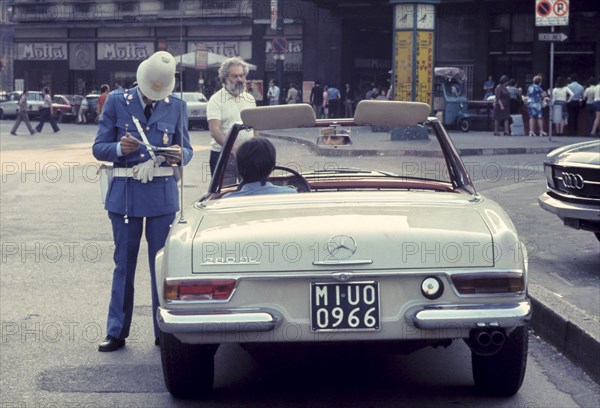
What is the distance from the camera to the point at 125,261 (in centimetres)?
644

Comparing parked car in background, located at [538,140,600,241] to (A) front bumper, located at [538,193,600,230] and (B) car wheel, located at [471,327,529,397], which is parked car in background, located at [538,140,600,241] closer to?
(A) front bumper, located at [538,193,600,230]

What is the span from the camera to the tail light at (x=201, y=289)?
4.65 m

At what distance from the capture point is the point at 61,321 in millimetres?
7238

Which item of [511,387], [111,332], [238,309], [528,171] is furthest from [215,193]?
[528,171]

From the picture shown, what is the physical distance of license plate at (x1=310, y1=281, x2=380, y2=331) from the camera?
4.57 m

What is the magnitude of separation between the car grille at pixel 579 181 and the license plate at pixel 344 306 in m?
4.73

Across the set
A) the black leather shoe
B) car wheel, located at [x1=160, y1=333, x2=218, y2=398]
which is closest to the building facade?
the black leather shoe

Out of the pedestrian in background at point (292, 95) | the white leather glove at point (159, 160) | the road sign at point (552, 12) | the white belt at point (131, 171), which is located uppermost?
the road sign at point (552, 12)

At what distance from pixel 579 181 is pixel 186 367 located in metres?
4.88

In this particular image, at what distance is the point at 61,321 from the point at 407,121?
2.71m

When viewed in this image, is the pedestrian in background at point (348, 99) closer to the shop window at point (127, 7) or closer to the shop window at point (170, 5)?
the shop window at point (170, 5)

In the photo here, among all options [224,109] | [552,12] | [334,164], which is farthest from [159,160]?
[552,12]

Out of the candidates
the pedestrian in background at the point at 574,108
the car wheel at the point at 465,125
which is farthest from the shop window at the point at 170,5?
the pedestrian in background at the point at 574,108

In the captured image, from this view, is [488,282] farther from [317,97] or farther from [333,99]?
[317,97]
